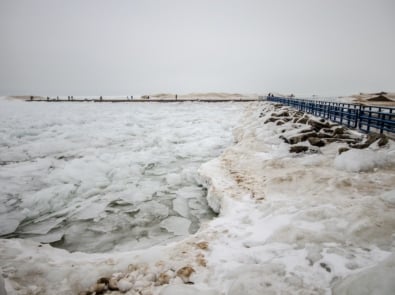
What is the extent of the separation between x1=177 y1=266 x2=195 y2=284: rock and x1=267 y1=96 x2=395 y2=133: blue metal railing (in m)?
8.94

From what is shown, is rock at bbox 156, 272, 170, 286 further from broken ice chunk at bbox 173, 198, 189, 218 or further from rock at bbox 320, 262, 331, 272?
broken ice chunk at bbox 173, 198, 189, 218

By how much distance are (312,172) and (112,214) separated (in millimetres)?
5195

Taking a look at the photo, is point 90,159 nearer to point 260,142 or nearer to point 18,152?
point 18,152

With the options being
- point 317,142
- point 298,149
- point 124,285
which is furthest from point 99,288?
point 317,142

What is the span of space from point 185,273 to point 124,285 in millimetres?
770

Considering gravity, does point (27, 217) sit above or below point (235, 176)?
below

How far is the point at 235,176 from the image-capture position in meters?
7.38

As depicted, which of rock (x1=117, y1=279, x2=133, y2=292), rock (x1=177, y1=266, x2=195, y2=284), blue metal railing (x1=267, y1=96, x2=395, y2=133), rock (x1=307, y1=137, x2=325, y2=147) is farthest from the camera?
blue metal railing (x1=267, y1=96, x2=395, y2=133)

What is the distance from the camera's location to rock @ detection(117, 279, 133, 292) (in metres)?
3.09

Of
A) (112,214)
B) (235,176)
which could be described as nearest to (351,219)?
(235,176)

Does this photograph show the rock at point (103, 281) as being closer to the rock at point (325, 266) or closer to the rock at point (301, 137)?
the rock at point (325, 266)

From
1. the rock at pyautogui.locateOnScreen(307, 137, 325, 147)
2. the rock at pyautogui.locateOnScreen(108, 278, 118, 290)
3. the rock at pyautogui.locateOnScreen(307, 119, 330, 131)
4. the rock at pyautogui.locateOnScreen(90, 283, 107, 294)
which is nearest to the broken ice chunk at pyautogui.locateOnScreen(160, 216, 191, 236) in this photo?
the rock at pyautogui.locateOnScreen(108, 278, 118, 290)

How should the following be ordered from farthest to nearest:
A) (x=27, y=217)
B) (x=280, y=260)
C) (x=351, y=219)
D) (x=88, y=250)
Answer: (x=27, y=217), (x=88, y=250), (x=351, y=219), (x=280, y=260)

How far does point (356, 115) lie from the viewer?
38.4ft
